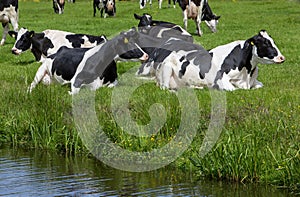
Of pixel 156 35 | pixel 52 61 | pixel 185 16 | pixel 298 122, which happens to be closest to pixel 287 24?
pixel 185 16

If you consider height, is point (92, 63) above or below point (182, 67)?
above

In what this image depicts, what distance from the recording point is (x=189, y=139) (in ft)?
35.6

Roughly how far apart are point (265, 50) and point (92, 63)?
3407 millimetres

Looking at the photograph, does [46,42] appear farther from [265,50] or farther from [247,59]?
[265,50]

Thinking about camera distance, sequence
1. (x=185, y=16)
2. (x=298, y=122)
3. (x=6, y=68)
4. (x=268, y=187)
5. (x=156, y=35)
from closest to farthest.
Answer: (x=268, y=187)
(x=298, y=122)
(x=6, y=68)
(x=156, y=35)
(x=185, y=16)

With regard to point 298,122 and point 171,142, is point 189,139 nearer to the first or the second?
point 171,142

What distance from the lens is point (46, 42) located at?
2041 cm

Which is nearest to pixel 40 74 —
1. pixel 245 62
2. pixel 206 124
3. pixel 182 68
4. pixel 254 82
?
pixel 182 68

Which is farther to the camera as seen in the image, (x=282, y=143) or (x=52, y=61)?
(x=52, y=61)

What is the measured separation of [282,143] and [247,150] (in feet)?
1.94

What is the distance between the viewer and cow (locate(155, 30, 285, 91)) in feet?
48.6

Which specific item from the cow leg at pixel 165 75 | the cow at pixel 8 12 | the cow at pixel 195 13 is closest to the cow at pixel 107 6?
the cow at pixel 195 13

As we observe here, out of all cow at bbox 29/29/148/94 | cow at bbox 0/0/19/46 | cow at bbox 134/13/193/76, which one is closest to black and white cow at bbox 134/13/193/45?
cow at bbox 134/13/193/76

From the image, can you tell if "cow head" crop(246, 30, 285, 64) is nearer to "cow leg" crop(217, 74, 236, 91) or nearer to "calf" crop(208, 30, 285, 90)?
"calf" crop(208, 30, 285, 90)
